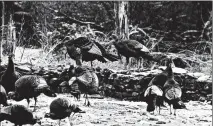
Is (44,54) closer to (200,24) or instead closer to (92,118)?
(92,118)

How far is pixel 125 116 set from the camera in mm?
5008

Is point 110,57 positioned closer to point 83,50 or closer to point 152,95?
point 83,50

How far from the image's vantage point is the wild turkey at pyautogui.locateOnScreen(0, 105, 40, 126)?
10.9ft

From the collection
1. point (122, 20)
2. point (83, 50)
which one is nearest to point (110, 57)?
point (83, 50)

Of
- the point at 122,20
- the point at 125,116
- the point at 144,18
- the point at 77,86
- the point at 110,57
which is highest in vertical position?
the point at 144,18

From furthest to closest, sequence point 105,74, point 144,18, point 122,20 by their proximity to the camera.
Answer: point 144,18, point 122,20, point 105,74

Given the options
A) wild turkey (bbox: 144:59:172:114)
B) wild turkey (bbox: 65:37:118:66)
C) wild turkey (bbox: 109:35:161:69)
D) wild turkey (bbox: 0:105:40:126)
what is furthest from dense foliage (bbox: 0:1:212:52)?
wild turkey (bbox: 0:105:40:126)

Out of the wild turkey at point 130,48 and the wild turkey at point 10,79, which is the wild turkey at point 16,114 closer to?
the wild turkey at point 10,79

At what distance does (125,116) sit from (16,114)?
198 cm

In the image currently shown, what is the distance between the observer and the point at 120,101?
6383mm

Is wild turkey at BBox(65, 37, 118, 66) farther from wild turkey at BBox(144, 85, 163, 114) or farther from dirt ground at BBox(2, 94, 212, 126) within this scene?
wild turkey at BBox(144, 85, 163, 114)

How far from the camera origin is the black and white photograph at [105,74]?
177 inches

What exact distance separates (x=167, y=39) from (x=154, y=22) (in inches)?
26.7

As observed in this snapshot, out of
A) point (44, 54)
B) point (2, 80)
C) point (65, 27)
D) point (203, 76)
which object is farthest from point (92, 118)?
point (65, 27)
